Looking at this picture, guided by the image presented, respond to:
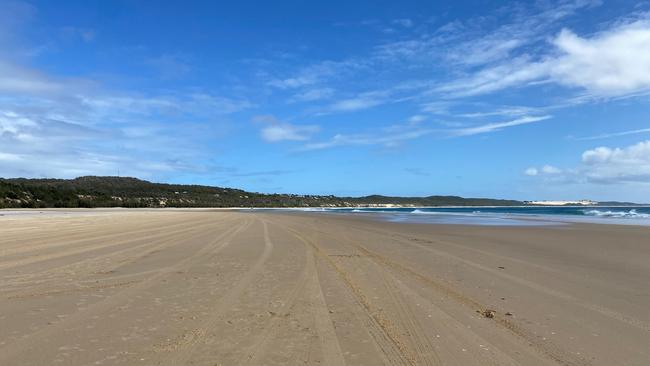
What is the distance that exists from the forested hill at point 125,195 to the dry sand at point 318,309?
192ft

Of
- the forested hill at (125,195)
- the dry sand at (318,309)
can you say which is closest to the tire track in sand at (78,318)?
the dry sand at (318,309)

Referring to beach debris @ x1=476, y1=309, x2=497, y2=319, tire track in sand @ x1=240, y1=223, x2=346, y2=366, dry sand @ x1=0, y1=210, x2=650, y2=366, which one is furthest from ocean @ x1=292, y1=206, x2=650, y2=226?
beach debris @ x1=476, y1=309, x2=497, y2=319

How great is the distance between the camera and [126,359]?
481 centimetres

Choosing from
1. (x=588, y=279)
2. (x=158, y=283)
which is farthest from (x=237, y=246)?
(x=588, y=279)

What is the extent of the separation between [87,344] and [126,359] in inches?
28.6

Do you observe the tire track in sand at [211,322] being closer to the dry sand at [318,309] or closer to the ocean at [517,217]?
the dry sand at [318,309]

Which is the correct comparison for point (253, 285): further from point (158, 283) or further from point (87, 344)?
point (87, 344)

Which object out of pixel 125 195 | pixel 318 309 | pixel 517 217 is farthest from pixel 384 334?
pixel 125 195

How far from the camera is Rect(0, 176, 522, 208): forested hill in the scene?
224ft

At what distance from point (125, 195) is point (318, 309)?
10713cm

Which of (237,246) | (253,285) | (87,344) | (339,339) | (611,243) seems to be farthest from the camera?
(611,243)

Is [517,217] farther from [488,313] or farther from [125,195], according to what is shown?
[125,195]

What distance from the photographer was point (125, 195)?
105125 millimetres

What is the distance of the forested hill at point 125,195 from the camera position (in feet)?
224
